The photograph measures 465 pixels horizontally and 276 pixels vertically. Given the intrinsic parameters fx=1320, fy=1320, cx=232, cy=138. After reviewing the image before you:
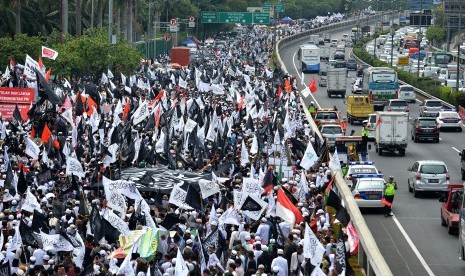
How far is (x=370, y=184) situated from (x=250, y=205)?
11.7m

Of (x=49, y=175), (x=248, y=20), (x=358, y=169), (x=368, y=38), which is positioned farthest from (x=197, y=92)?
(x=368, y=38)

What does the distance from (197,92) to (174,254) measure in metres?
37.2

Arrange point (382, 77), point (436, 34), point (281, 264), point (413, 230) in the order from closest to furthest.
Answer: point (281, 264) < point (413, 230) < point (382, 77) < point (436, 34)

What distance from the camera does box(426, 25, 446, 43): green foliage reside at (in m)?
155

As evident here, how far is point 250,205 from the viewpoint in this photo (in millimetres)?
25453

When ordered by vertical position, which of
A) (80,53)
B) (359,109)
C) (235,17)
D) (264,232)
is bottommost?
(235,17)

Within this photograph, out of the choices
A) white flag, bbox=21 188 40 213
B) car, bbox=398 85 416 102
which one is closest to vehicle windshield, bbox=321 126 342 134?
white flag, bbox=21 188 40 213

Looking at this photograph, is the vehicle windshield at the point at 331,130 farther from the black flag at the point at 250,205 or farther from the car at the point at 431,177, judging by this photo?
the black flag at the point at 250,205

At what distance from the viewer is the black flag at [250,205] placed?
1000 inches

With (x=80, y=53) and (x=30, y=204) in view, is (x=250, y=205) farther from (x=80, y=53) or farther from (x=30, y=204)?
(x=80, y=53)

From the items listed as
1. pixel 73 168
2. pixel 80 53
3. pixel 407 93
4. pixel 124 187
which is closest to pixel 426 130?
pixel 80 53

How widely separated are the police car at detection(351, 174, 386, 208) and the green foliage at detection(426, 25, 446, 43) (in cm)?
12063

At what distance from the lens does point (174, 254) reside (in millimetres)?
21484

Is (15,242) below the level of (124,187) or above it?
below
